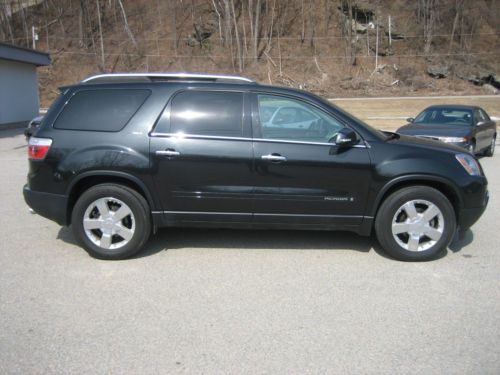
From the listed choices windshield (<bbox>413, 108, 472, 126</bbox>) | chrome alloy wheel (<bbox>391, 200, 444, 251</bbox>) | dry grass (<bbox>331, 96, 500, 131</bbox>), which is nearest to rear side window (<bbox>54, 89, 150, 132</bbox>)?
chrome alloy wheel (<bbox>391, 200, 444, 251</bbox>)

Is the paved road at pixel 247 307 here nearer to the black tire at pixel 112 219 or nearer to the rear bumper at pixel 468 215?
the black tire at pixel 112 219

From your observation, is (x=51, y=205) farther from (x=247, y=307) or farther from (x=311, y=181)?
(x=311, y=181)

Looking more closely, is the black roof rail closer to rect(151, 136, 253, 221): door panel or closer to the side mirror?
rect(151, 136, 253, 221): door panel

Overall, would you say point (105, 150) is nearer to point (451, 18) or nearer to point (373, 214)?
point (373, 214)

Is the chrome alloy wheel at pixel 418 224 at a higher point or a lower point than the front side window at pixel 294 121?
lower

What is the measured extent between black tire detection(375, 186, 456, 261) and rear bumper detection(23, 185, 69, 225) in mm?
3256

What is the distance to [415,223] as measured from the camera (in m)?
4.82

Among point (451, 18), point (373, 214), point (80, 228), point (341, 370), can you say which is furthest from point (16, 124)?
point (451, 18)

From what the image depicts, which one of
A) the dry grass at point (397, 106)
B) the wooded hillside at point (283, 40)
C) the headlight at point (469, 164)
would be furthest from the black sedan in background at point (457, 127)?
the wooded hillside at point (283, 40)

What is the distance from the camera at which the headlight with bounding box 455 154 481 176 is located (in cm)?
491

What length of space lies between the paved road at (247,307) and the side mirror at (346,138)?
122 centimetres

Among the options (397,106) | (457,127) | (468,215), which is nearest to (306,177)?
(468,215)

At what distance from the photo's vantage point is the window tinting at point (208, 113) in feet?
15.9

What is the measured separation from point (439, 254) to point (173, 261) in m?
2.83
